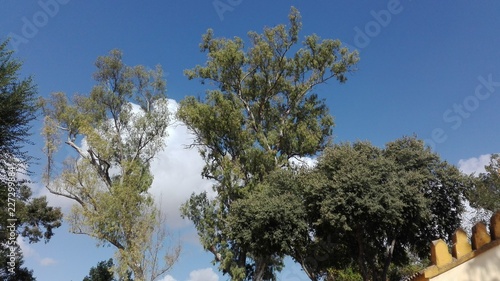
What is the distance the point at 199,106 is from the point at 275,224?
795cm

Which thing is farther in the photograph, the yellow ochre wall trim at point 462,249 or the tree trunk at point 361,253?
the tree trunk at point 361,253

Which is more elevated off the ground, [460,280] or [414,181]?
[414,181]

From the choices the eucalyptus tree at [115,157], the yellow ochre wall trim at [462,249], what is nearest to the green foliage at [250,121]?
the eucalyptus tree at [115,157]

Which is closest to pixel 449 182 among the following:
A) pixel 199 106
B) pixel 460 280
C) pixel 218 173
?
pixel 218 173

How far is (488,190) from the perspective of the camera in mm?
24641

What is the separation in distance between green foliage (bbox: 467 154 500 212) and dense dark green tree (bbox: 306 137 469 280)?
1954mm

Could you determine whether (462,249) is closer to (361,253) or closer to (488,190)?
(361,253)

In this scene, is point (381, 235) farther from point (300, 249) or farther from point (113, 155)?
point (113, 155)

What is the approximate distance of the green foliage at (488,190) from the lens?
22170 millimetres

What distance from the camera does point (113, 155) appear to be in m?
24.4

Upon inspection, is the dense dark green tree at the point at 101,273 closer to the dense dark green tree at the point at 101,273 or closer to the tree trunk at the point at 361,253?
the dense dark green tree at the point at 101,273

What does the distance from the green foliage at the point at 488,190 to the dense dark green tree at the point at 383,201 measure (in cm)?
195

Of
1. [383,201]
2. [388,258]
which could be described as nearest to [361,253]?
[388,258]

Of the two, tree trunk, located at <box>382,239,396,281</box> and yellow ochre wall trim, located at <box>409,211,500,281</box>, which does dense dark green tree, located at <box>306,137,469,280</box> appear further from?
yellow ochre wall trim, located at <box>409,211,500,281</box>
